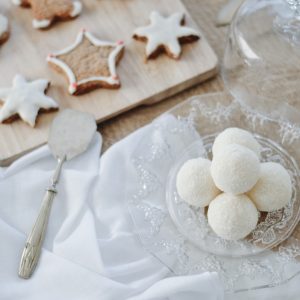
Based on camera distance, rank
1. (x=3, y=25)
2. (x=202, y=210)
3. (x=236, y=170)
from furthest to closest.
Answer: (x=3, y=25) → (x=202, y=210) → (x=236, y=170)

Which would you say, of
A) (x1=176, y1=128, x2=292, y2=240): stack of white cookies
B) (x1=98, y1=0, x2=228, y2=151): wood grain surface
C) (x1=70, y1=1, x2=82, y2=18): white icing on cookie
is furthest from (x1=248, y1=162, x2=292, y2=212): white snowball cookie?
(x1=70, y1=1, x2=82, y2=18): white icing on cookie

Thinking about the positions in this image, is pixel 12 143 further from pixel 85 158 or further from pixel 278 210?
pixel 278 210

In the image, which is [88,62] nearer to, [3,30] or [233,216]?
[3,30]

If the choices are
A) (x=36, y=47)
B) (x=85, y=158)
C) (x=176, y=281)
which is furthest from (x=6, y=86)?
(x=176, y=281)

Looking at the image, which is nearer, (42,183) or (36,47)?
(42,183)

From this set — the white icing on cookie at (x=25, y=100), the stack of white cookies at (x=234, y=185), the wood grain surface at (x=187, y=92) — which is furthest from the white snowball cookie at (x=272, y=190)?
the white icing on cookie at (x=25, y=100)

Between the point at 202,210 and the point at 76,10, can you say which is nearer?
the point at 202,210

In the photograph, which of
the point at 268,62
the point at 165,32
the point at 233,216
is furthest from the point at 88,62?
the point at 233,216
